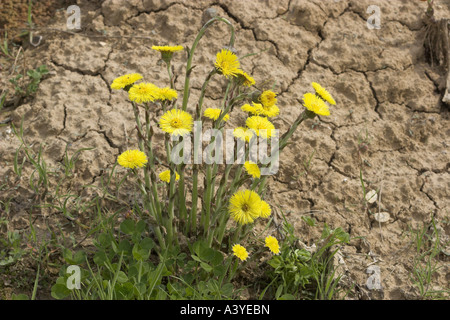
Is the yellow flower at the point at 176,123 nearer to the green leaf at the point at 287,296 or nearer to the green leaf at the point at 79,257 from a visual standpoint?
the green leaf at the point at 79,257

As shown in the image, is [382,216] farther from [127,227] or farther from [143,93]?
[143,93]

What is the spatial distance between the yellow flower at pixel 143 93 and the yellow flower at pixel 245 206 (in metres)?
0.58

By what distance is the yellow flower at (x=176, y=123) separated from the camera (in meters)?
1.90

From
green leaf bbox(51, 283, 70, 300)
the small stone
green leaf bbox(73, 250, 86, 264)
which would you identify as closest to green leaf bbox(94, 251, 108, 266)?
green leaf bbox(73, 250, 86, 264)

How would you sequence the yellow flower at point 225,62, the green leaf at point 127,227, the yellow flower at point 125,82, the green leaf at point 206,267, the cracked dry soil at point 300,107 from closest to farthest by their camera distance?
the yellow flower at point 225,62 < the yellow flower at point 125,82 < the green leaf at point 206,267 < the green leaf at point 127,227 < the cracked dry soil at point 300,107

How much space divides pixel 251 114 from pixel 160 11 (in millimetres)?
1791

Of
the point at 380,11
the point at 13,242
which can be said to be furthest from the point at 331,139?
the point at 13,242

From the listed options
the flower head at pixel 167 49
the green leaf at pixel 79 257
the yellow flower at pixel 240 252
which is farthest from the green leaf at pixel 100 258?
the flower head at pixel 167 49

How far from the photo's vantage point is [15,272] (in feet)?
7.51

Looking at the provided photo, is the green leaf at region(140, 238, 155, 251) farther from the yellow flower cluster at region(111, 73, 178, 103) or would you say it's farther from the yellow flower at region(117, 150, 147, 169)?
the yellow flower cluster at region(111, 73, 178, 103)

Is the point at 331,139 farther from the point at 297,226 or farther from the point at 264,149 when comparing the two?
the point at 297,226

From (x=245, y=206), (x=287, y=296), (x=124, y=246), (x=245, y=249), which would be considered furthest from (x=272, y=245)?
(x=124, y=246)

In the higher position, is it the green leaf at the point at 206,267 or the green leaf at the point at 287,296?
the green leaf at the point at 206,267

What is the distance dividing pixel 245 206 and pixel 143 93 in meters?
0.67
